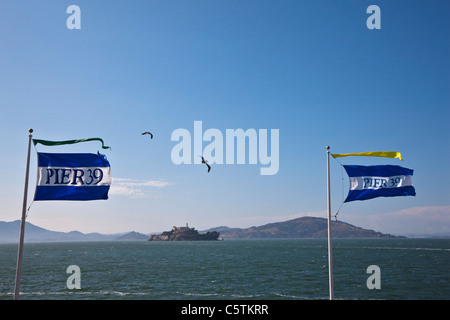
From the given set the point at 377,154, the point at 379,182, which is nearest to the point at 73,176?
the point at 379,182

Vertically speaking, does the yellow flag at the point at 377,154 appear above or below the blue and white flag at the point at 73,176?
above

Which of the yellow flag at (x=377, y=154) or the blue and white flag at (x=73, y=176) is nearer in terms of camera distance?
the blue and white flag at (x=73, y=176)

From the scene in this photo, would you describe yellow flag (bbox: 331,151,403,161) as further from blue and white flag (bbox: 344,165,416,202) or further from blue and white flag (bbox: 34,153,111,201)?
blue and white flag (bbox: 34,153,111,201)

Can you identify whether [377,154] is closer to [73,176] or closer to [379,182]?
[379,182]

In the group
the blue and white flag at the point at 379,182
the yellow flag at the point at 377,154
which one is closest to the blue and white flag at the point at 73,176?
the yellow flag at the point at 377,154

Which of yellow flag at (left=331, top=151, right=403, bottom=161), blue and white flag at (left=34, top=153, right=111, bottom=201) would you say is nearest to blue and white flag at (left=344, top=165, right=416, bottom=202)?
yellow flag at (left=331, top=151, right=403, bottom=161)

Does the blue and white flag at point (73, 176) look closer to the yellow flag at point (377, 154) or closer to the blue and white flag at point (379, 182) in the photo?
the yellow flag at point (377, 154)
